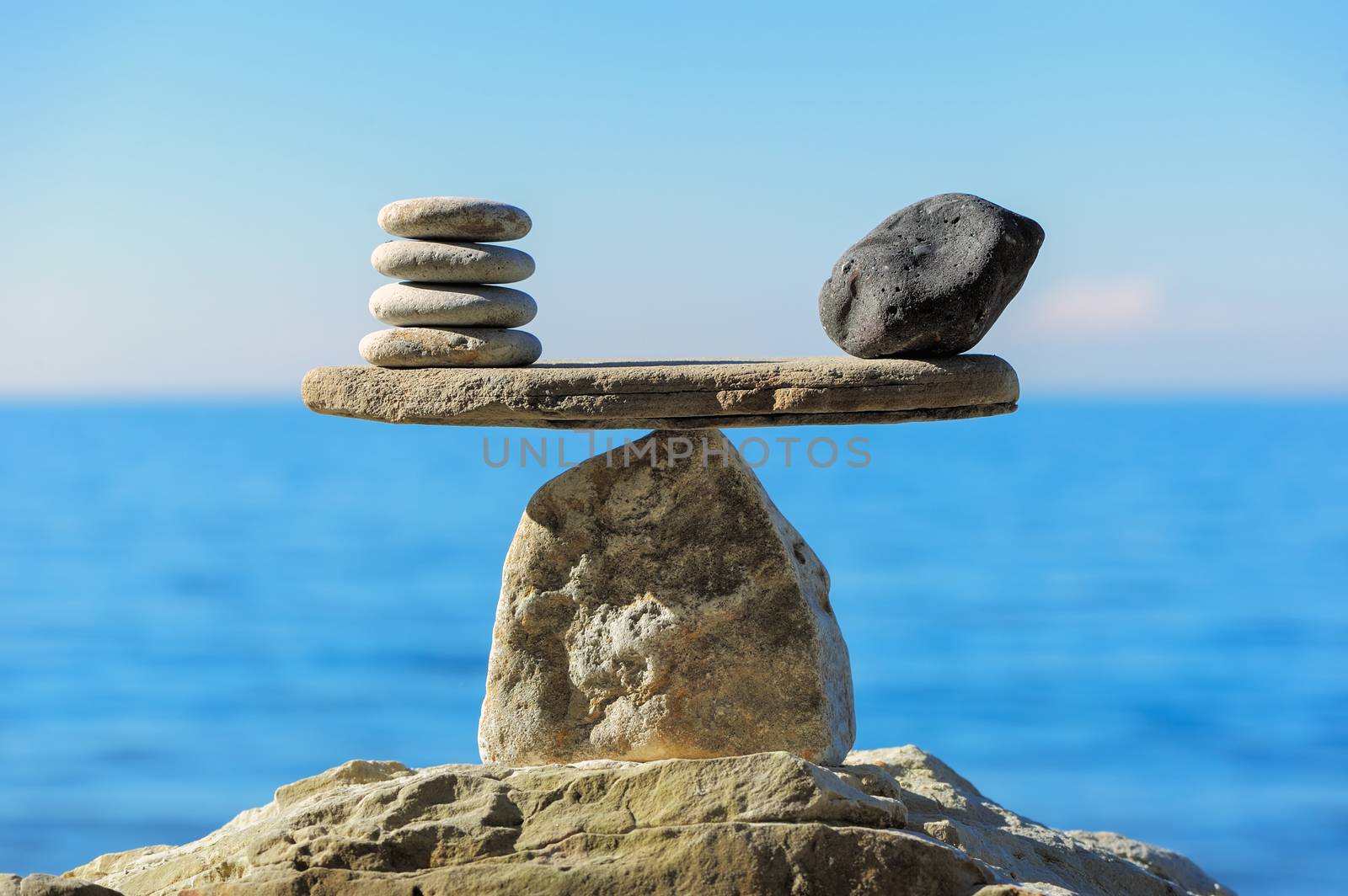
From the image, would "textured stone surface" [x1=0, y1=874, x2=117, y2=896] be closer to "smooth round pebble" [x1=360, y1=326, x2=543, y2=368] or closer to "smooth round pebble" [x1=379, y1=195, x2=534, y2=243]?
"smooth round pebble" [x1=360, y1=326, x2=543, y2=368]

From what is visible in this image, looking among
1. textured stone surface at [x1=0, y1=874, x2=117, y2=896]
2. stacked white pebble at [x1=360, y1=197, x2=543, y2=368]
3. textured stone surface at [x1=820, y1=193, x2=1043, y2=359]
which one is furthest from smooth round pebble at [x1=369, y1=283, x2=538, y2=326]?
textured stone surface at [x1=0, y1=874, x2=117, y2=896]

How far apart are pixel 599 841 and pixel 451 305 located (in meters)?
1.89

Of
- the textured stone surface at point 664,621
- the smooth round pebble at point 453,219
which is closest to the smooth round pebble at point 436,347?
the smooth round pebble at point 453,219

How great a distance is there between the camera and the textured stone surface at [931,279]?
488 centimetres

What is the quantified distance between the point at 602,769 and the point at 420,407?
1.33 meters

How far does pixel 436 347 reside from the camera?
5.11 m

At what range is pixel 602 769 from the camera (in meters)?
4.69

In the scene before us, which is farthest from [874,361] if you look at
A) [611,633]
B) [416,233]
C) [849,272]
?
[416,233]

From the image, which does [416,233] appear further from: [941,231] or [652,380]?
[941,231]

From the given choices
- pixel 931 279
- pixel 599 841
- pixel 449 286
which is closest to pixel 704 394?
pixel 931 279

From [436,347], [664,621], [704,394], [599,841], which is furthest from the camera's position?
[664,621]

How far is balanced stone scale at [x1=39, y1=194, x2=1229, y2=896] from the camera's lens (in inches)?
172

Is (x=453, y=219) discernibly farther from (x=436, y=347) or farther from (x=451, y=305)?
(x=436, y=347)

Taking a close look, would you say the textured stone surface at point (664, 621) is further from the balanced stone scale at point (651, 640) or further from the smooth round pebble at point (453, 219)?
the smooth round pebble at point (453, 219)
